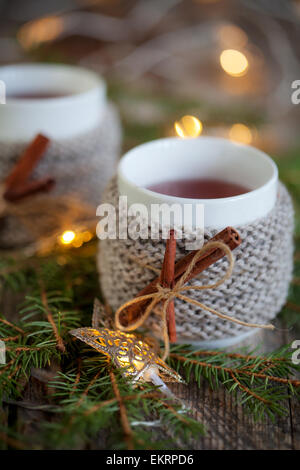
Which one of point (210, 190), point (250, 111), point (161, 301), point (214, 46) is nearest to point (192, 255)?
point (161, 301)

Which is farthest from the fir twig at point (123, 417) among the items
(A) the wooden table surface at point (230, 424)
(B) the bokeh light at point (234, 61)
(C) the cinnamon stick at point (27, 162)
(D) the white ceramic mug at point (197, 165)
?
(B) the bokeh light at point (234, 61)

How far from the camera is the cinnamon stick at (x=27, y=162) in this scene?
27.7 inches

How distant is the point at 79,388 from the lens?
51 cm

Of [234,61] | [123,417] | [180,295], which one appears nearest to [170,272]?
[180,295]

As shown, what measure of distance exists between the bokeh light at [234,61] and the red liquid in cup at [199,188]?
21.6 inches

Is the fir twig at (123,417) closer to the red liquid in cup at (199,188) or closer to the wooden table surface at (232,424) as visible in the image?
the wooden table surface at (232,424)

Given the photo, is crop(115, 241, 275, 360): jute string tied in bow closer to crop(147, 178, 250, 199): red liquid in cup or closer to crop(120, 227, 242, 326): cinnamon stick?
crop(120, 227, 242, 326): cinnamon stick

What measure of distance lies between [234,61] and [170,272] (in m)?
0.76

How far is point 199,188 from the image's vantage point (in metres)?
0.66

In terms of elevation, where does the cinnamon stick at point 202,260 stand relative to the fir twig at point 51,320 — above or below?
above

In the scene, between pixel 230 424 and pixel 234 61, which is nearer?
pixel 230 424

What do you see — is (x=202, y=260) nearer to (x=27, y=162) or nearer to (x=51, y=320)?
(x=51, y=320)

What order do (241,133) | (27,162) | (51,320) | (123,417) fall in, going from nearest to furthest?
(123,417) → (51,320) → (27,162) → (241,133)

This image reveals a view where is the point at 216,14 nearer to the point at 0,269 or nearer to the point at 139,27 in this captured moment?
the point at 139,27
